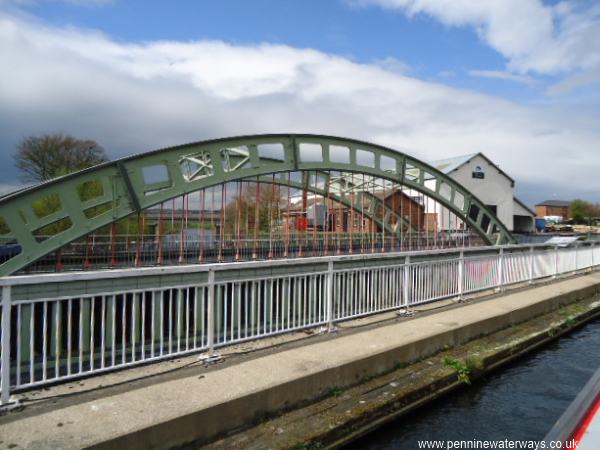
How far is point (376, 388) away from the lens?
14.9 ft

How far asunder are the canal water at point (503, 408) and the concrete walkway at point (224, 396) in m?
0.62

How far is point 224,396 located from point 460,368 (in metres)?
2.98

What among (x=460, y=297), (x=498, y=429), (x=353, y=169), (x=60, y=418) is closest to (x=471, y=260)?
(x=460, y=297)

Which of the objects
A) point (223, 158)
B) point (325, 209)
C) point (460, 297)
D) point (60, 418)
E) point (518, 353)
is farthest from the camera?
point (325, 209)

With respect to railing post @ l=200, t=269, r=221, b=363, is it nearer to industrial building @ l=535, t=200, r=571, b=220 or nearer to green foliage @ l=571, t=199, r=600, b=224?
green foliage @ l=571, t=199, r=600, b=224

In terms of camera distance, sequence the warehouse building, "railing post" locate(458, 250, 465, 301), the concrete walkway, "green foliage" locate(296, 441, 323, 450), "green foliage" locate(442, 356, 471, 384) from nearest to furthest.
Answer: the concrete walkway
"green foliage" locate(296, 441, 323, 450)
"green foliage" locate(442, 356, 471, 384)
"railing post" locate(458, 250, 465, 301)
the warehouse building

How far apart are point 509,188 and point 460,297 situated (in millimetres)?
49331

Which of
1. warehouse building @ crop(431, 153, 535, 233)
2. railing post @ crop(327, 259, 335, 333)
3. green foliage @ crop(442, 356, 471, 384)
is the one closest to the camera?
green foliage @ crop(442, 356, 471, 384)

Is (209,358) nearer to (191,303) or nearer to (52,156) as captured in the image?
(191,303)

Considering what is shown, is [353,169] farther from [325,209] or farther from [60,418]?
[60,418]

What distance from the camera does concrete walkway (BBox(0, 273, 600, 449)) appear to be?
305cm

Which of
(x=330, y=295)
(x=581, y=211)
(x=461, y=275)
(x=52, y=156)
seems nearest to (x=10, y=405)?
(x=330, y=295)

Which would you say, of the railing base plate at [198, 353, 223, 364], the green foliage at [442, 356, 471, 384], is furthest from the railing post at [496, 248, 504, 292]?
the railing base plate at [198, 353, 223, 364]

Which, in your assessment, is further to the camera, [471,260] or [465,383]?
[471,260]
